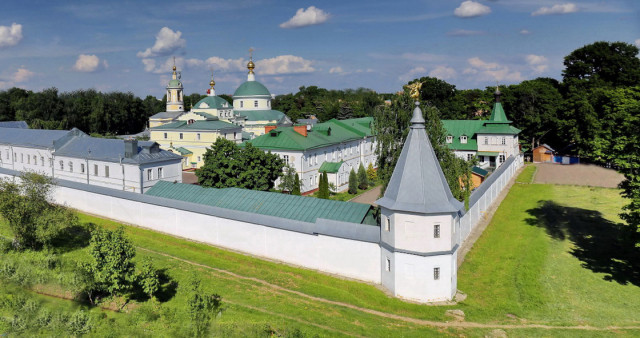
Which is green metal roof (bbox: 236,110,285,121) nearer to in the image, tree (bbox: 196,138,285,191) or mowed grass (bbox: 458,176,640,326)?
tree (bbox: 196,138,285,191)

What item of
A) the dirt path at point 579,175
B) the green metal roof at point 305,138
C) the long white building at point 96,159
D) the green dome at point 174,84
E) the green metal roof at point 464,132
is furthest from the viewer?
the green dome at point 174,84

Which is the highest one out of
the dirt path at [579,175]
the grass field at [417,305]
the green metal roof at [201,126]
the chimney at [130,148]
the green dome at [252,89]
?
the green dome at [252,89]

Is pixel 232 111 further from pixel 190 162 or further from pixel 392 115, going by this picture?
pixel 392 115

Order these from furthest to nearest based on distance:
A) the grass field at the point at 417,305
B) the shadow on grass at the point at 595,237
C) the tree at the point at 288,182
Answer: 1. the tree at the point at 288,182
2. the shadow on grass at the point at 595,237
3. the grass field at the point at 417,305

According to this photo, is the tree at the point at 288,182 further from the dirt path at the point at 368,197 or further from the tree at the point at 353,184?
the tree at the point at 353,184

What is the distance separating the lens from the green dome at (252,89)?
62438 mm

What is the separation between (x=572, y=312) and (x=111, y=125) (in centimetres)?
8320

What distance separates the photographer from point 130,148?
31031 mm

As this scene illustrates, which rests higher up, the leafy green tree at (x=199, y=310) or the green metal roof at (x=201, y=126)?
the green metal roof at (x=201, y=126)

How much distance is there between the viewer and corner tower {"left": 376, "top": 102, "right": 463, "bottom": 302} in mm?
17781

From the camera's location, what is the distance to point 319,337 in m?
14.1

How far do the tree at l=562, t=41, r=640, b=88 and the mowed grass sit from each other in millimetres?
33738

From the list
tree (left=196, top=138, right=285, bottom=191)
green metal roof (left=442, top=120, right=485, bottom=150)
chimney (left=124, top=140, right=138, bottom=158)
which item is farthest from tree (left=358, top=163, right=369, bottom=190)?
chimney (left=124, top=140, right=138, bottom=158)

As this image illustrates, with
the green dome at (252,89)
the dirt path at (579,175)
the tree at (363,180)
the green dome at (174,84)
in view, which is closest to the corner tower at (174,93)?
the green dome at (174,84)
